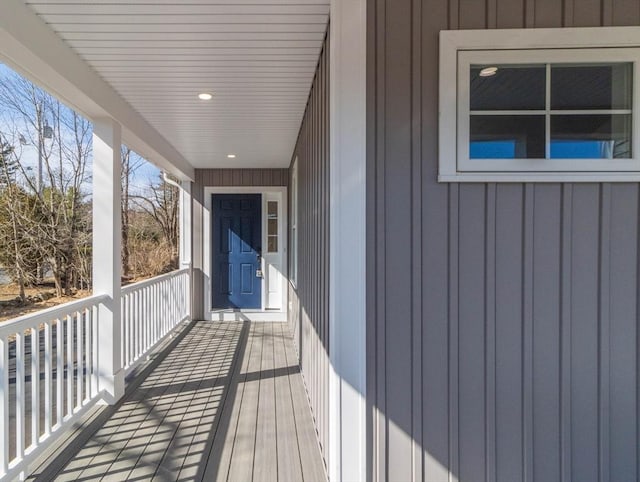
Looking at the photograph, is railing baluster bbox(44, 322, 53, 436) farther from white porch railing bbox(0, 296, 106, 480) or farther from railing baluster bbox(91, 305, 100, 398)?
railing baluster bbox(91, 305, 100, 398)

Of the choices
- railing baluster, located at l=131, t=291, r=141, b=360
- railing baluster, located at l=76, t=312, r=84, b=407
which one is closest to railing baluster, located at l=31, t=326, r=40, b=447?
railing baluster, located at l=76, t=312, r=84, b=407

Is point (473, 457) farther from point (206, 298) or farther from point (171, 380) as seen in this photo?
point (206, 298)

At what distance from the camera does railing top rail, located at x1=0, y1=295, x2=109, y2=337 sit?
1.77 metres

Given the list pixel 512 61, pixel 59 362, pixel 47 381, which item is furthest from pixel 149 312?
pixel 512 61

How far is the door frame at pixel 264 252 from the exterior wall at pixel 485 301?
4.13 m

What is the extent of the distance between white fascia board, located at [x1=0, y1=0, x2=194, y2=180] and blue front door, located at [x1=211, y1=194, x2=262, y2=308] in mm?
2554

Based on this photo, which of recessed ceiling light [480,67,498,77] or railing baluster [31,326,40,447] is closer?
recessed ceiling light [480,67,498,77]

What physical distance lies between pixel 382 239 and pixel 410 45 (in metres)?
0.88

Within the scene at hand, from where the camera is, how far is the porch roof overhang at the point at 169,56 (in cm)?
172

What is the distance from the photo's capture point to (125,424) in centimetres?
242

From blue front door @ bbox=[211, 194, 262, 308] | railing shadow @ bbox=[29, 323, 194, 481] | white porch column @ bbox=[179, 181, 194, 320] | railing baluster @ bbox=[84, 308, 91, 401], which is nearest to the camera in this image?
railing shadow @ bbox=[29, 323, 194, 481]

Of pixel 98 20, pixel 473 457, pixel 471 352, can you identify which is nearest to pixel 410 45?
pixel 471 352

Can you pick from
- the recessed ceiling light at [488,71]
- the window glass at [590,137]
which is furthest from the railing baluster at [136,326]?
the window glass at [590,137]

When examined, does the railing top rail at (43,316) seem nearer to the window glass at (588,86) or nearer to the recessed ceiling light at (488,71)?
the recessed ceiling light at (488,71)
